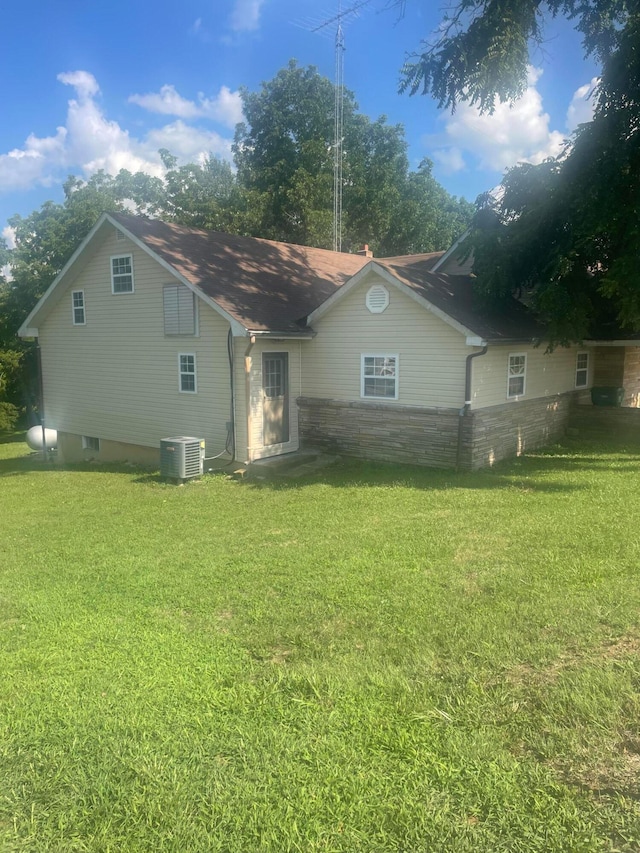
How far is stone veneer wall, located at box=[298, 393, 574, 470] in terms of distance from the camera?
494 inches

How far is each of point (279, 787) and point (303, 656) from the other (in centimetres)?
148

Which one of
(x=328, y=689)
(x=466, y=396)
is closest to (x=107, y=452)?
(x=466, y=396)

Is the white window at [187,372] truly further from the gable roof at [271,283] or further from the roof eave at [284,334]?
the roof eave at [284,334]

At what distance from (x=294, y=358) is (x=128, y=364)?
507 cm

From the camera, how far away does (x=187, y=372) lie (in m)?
14.9

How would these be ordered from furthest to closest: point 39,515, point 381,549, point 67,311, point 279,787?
point 67,311 < point 39,515 < point 381,549 < point 279,787

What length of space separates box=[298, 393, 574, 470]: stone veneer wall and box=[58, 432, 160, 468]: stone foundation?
15.5 ft

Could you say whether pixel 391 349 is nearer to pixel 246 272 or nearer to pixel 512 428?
pixel 512 428

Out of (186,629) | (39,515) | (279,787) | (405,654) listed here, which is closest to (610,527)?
(405,654)

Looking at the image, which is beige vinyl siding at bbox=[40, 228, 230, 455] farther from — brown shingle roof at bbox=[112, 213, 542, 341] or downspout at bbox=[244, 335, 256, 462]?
downspout at bbox=[244, 335, 256, 462]

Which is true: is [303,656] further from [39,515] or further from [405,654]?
[39,515]

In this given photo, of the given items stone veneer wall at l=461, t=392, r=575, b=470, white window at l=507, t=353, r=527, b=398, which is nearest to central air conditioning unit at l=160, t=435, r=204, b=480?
stone veneer wall at l=461, t=392, r=575, b=470

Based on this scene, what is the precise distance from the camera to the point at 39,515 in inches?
429

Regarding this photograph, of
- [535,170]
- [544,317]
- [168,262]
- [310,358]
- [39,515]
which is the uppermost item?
[535,170]
